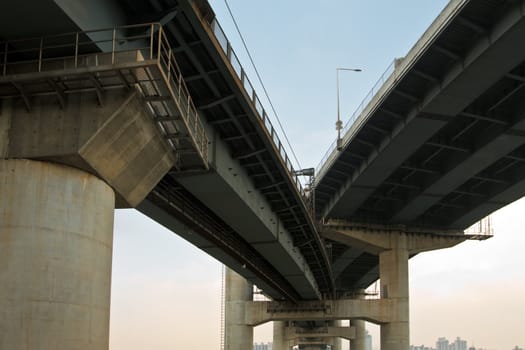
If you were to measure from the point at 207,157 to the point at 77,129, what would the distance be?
8.94m

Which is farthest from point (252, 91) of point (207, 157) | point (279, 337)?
point (279, 337)

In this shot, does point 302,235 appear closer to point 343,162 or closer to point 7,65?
point 343,162

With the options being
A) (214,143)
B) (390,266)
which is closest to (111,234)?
(214,143)

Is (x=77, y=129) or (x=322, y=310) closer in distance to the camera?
(x=77, y=129)

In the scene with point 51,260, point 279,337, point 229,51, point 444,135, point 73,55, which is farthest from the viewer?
point 279,337

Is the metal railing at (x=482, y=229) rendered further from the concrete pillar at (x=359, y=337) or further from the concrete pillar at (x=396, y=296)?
the concrete pillar at (x=359, y=337)

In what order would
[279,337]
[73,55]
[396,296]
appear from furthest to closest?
[279,337] → [396,296] → [73,55]

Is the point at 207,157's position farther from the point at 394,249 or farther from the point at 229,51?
the point at 394,249

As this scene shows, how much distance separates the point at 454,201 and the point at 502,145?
15.4m

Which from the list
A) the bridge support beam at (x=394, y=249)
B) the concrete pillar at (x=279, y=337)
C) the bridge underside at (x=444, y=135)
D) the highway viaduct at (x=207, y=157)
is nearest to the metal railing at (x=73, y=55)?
the highway viaduct at (x=207, y=157)

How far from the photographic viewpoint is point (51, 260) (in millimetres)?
15578

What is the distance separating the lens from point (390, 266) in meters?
59.3

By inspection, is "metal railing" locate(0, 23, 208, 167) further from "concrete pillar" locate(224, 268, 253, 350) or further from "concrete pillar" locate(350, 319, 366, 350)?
"concrete pillar" locate(350, 319, 366, 350)

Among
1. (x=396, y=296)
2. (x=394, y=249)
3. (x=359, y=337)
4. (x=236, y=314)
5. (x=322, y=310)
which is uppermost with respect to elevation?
(x=394, y=249)
